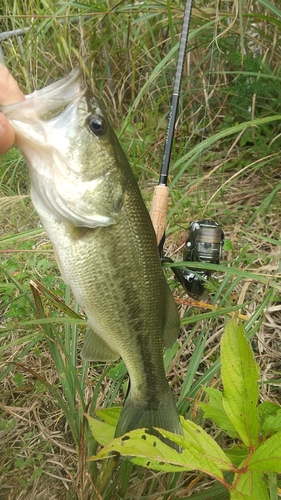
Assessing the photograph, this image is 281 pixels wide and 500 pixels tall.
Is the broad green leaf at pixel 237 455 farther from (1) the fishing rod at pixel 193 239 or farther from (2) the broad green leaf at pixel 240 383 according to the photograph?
(1) the fishing rod at pixel 193 239

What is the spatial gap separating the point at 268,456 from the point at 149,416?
47 cm

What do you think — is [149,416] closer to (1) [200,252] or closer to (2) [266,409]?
(2) [266,409]

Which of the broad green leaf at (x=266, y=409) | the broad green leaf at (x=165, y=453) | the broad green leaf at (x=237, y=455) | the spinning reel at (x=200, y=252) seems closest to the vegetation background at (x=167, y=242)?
the spinning reel at (x=200, y=252)

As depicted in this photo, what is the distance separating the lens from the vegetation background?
5.57ft

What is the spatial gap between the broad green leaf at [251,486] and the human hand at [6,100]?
1.17 metres

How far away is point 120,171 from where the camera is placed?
1373 mm

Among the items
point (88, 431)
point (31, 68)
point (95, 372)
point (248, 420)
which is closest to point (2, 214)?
point (31, 68)

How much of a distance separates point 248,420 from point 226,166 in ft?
8.28

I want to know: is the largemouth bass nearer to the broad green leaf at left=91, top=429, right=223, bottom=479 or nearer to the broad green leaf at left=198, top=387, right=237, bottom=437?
the broad green leaf at left=198, top=387, right=237, bottom=437

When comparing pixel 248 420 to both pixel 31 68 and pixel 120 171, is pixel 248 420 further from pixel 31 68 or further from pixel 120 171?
pixel 31 68

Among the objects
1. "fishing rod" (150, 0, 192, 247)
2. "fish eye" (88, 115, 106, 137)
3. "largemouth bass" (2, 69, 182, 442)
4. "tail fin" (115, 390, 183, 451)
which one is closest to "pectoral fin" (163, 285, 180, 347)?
"largemouth bass" (2, 69, 182, 442)

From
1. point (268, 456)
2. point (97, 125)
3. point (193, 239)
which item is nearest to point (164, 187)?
point (193, 239)

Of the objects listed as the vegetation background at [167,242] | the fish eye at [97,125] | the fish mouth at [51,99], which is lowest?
the vegetation background at [167,242]

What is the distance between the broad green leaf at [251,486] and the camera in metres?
1.04
